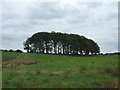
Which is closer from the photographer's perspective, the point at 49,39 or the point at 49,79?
the point at 49,79

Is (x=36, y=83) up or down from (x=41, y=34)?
down

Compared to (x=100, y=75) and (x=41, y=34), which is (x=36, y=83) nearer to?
(x=100, y=75)

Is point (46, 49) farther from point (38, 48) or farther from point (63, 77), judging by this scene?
point (63, 77)

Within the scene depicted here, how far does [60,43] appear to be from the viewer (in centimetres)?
12469

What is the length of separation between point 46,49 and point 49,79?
97.9 m

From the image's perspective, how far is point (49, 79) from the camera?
22375 mm

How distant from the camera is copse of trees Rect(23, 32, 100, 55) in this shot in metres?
113

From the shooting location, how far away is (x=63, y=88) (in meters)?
17.6

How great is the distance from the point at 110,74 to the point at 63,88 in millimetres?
8252

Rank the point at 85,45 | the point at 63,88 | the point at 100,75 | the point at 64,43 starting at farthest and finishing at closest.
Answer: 1. the point at 64,43
2. the point at 85,45
3. the point at 100,75
4. the point at 63,88

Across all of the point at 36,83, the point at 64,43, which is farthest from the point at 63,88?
the point at 64,43

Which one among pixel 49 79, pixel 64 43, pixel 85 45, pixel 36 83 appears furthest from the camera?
pixel 64 43

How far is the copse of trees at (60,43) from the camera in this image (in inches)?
4456

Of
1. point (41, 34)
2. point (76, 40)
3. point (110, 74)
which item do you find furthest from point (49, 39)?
point (110, 74)
